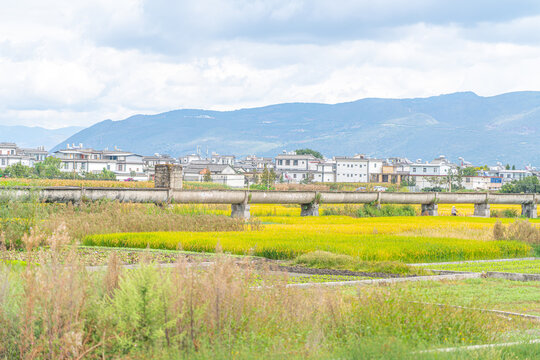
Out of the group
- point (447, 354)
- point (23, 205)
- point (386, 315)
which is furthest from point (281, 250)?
point (447, 354)

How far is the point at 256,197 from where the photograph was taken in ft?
126

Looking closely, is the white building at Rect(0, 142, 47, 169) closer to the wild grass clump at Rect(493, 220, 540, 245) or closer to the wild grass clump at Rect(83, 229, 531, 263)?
the wild grass clump at Rect(83, 229, 531, 263)

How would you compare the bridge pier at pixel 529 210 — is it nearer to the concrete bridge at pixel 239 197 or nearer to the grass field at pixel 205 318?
the concrete bridge at pixel 239 197

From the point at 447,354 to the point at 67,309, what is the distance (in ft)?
13.5

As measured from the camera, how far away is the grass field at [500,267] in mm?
17578

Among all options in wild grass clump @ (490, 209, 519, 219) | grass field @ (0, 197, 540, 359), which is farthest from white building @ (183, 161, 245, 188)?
grass field @ (0, 197, 540, 359)

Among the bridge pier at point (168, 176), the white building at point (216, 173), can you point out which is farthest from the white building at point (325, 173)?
the bridge pier at point (168, 176)

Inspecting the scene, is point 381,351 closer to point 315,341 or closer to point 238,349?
point 315,341

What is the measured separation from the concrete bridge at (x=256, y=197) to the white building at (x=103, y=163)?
327 feet

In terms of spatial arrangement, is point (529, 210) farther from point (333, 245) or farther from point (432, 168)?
point (432, 168)

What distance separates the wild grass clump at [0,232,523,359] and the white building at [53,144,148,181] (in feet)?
440

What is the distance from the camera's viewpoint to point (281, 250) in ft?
64.1

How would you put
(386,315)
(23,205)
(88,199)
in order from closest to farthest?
(386,315), (23,205), (88,199)

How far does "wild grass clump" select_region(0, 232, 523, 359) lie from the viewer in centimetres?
684
